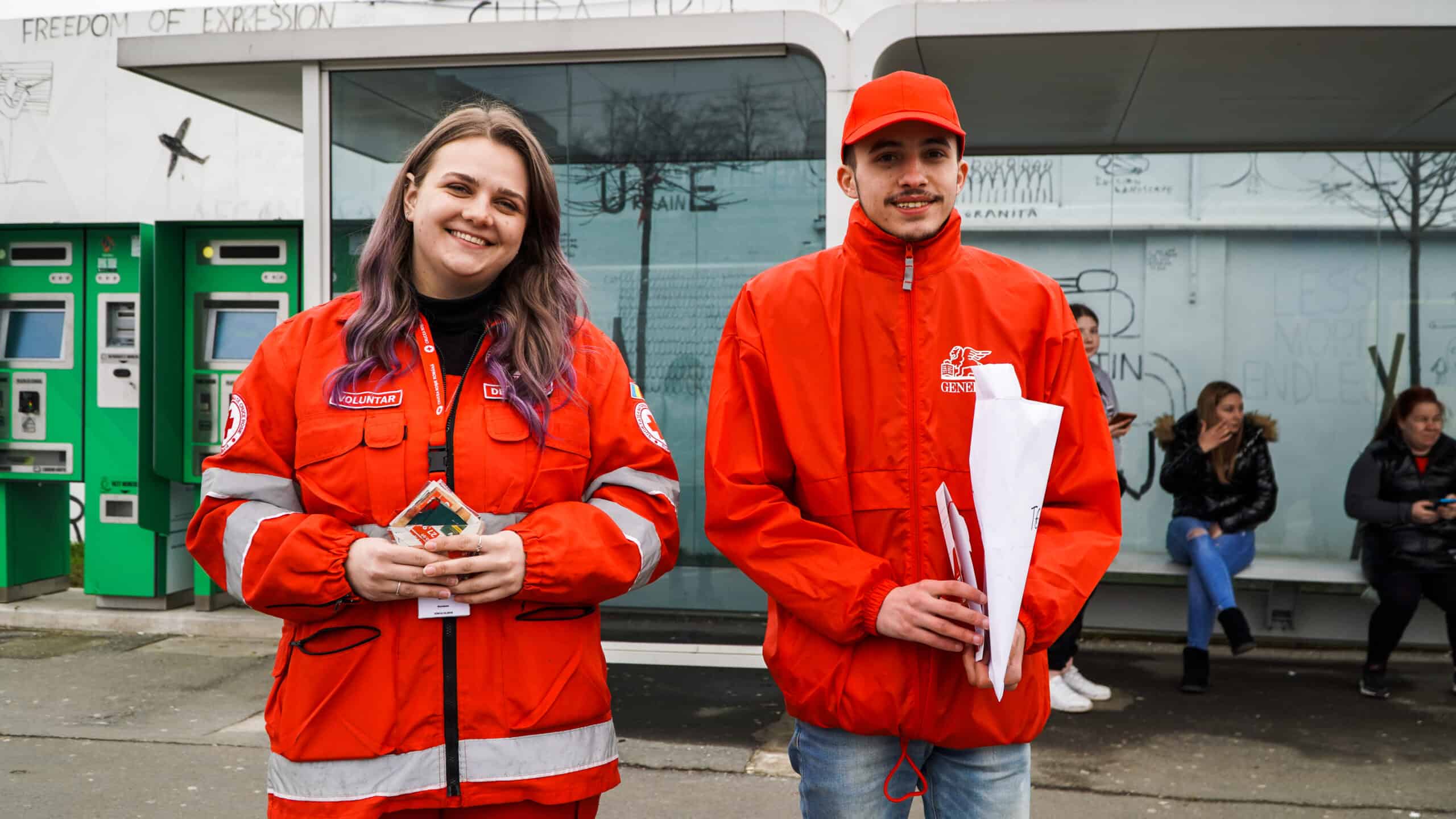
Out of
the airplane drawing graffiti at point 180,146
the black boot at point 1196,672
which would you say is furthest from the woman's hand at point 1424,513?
the airplane drawing graffiti at point 180,146

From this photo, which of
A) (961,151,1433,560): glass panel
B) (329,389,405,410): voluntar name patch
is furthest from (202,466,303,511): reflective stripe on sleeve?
(961,151,1433,560): glass panel

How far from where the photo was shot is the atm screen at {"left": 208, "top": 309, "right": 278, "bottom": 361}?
6672mm

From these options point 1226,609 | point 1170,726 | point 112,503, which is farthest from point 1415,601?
point 112,503

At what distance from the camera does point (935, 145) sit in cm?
204

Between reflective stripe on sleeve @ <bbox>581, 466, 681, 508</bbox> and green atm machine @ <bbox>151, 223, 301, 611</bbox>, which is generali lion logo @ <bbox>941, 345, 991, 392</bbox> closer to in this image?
reflective stripe on sleeve @ <bbox>581, 466, 681, 508</bbox>

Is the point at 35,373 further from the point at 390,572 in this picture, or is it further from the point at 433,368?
the point at 390,572

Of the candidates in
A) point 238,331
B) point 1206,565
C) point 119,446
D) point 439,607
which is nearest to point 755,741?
point 1206,565

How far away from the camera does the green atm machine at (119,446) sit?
673 centimetres

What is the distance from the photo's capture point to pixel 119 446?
6.80 m

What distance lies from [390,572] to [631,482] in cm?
42

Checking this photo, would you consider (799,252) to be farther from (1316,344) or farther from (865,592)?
(1316,344)

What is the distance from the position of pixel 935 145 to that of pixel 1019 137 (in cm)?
427

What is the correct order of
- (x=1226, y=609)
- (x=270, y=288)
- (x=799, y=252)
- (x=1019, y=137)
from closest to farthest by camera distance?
1. (x=799, y=252)
2. (x=1226, y=609)
3. (x=1019, y=137)
4. (x=270, y=288)

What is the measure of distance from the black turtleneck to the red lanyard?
0.02 m
